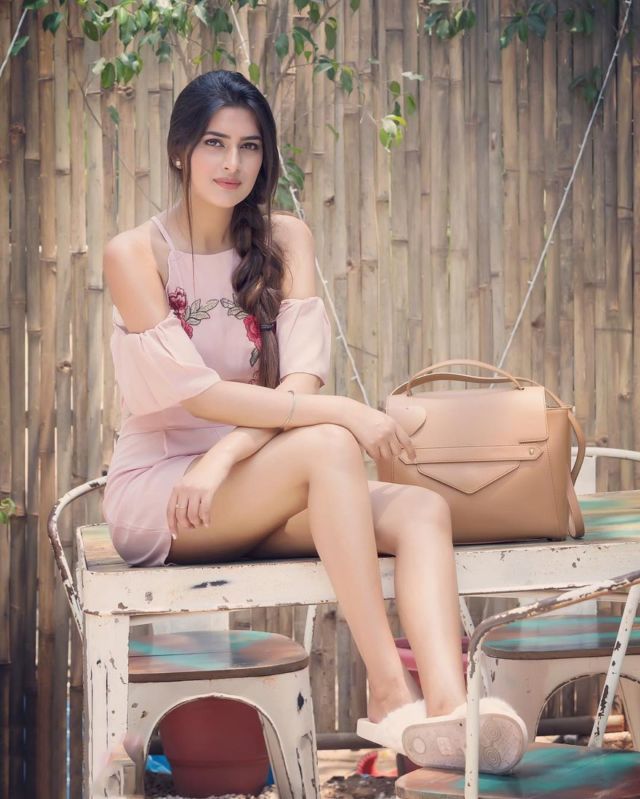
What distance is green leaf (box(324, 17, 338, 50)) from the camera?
11.0ft

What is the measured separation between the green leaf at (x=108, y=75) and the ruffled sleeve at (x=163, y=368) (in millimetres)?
1182

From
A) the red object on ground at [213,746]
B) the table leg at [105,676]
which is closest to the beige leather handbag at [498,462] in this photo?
the table leg at [105,676]

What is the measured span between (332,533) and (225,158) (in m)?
0.87

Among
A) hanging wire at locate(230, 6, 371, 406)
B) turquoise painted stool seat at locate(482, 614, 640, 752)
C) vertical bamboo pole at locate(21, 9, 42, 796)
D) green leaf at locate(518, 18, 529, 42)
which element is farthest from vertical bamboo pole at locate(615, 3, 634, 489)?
vertical bamboo pole at locate(21, 9, 42, 796)

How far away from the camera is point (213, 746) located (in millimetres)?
2924

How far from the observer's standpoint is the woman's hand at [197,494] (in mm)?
2057

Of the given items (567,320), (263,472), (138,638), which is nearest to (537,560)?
(263,472)

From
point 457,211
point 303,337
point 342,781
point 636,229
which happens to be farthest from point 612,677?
point 636,229

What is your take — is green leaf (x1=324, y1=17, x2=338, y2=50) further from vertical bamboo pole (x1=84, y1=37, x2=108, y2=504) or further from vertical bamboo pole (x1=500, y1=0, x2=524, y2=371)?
vertical bamboo pole (x1=84, y1=37, x2=108, y2=504)

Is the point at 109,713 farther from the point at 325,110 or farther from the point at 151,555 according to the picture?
the point at 325,110

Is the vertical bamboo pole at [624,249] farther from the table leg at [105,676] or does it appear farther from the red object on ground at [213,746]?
the table leg at [105,676]

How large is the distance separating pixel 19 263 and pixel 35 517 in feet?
2.33

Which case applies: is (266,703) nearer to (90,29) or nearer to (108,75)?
(108,75)

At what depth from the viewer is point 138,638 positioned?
114 inches
